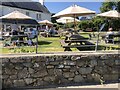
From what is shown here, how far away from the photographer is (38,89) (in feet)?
31.9

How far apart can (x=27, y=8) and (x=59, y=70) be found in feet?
148

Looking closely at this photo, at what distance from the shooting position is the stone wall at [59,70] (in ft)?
32.4

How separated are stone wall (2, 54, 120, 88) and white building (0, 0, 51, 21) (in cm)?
3740

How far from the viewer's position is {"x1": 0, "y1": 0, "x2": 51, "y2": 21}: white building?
4731 cm

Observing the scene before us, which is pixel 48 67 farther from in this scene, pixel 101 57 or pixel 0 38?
pixel 0 38

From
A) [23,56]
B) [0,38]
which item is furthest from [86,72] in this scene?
[0,38]

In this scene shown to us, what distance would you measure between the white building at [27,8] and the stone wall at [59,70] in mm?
37400

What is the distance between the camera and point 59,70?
1021cm

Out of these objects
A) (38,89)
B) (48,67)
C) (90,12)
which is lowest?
(38,89)

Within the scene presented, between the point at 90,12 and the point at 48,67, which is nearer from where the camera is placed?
the point at 48,67

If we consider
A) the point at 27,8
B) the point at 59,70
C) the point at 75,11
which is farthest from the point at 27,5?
the point at 59,70

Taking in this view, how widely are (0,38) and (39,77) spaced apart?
8.78 metres

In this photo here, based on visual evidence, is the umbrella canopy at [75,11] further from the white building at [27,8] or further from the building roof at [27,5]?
the building roof at [27,5]

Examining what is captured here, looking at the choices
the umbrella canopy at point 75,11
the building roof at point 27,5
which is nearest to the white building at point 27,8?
the building roof at point 27,5
